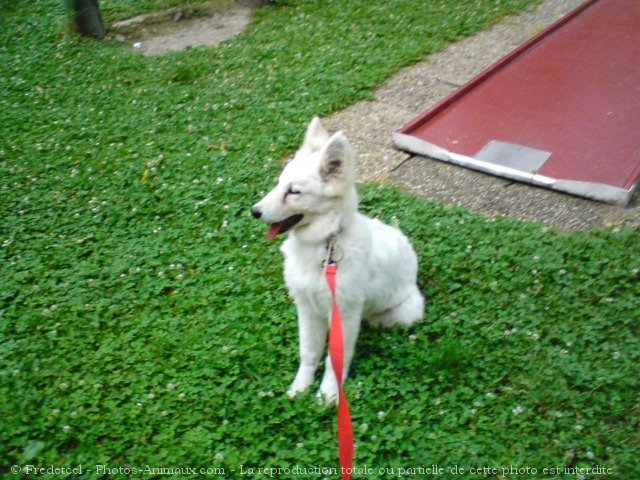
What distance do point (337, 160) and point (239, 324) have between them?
1.50 metres

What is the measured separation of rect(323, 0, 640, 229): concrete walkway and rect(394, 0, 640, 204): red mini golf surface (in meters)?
0.15

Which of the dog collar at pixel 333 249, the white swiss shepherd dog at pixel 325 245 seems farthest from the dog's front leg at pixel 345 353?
the dog collar at pixel 333 249

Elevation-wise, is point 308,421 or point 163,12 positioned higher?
point 163,12

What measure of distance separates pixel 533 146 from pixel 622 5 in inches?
175

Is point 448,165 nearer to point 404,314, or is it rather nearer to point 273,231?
point 404,314

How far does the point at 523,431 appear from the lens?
3133 mm

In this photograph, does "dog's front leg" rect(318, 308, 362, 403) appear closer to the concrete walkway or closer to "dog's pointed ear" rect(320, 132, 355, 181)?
"dog's pointed ear" rect(320, 132, 355, 181)

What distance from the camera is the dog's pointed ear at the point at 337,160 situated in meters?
2.90

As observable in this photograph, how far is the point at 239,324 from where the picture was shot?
390 centimetres

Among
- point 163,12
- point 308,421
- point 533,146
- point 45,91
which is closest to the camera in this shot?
point 308,421

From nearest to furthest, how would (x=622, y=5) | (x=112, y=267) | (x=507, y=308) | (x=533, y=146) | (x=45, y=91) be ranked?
(x=507, y=308), (x=112, y=267), (x=533, y=146), (x=45, y=91), (x=622, y=5)

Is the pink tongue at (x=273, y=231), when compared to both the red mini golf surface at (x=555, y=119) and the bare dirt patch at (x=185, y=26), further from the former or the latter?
the bare dirt patch at (x=185, y=26)

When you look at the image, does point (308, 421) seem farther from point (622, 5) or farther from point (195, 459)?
point (622, 5)

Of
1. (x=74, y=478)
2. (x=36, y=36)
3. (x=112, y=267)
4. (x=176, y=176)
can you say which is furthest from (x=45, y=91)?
(x=74, y=478)
